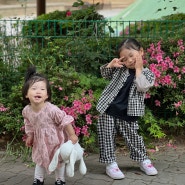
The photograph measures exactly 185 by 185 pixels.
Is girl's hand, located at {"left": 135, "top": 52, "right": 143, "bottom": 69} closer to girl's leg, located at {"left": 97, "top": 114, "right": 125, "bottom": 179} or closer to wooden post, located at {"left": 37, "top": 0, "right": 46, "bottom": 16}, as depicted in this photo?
girl's leg, located at {"left": 97, "top": 114, "right": 125, "bottom": 179}

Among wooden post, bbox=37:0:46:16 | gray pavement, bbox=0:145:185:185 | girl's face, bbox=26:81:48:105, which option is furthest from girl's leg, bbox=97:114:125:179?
wooden post, bbox=37:0:46:16

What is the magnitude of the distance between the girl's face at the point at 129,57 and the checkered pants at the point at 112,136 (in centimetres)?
53

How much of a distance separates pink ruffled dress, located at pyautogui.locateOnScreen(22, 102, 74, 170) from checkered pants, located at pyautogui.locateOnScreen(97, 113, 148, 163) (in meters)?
0.59

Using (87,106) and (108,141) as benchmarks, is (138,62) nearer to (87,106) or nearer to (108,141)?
(108,141)

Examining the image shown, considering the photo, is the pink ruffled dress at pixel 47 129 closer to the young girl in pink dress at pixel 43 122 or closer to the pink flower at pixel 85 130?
the young girl in pink dress at pixel 43 122

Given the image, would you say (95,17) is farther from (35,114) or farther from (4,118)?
(35,114)

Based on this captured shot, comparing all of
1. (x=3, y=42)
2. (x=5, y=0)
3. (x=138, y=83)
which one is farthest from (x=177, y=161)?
(x=5, y=0)

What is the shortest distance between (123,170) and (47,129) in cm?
109

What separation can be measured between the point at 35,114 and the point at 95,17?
4042 mm

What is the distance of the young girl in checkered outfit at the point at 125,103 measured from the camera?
4.21 meters

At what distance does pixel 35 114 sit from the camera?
385 centimetres

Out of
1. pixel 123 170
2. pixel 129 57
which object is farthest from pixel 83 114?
pixel 129 57

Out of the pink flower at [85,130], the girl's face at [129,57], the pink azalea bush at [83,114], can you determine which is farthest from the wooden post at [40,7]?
the girl's face at [129,57]

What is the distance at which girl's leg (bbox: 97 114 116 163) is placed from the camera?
4371 mm
